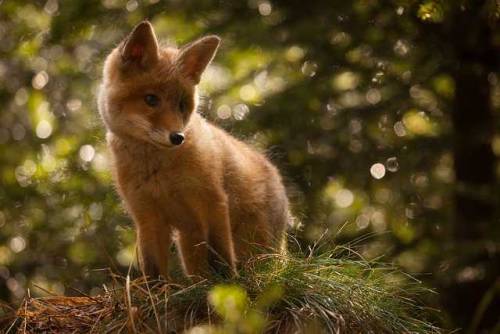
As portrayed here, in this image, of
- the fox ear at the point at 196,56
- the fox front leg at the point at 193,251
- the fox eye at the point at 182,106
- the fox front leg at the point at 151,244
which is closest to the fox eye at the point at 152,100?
the fox eye at the point at 182,106

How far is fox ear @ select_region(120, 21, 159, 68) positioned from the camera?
520cm

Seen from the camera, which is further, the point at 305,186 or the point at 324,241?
the point at 305,186

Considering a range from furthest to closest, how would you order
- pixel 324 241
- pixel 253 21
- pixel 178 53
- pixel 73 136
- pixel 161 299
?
1. pixel 73 136
2. pixel 253 21
3. pixel 178 53
4. pixel 324 241
5. pixel 161 299

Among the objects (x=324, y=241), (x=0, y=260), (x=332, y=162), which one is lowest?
(x=0, y=260)

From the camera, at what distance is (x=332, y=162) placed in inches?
270

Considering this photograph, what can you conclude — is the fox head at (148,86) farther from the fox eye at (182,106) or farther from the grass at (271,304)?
the grass at (271,304)

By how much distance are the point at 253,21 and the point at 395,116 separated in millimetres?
1416

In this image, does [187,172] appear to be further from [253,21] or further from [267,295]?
[253,21]

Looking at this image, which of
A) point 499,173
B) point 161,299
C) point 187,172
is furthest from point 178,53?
point 499,173

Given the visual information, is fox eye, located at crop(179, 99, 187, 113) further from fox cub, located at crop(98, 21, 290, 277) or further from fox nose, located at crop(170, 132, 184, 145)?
fox nose, located at crop(170, 132, 184, 145)

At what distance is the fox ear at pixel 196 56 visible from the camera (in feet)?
17.5

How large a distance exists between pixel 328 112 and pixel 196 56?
5.98 ft

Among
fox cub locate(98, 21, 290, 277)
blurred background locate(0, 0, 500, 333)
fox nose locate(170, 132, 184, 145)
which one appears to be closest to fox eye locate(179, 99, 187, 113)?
fox cub locate(98, 21, 290, 277)

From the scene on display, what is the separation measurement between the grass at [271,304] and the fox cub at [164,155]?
72cm
